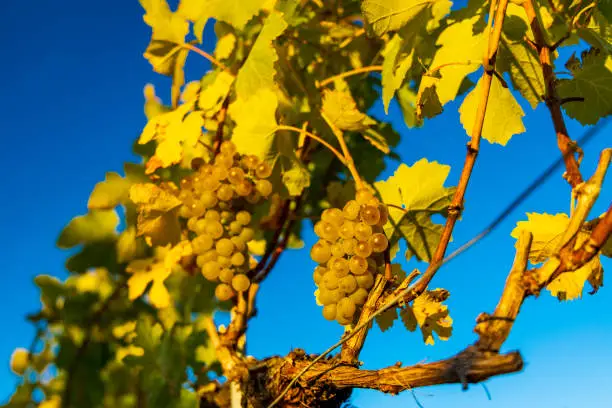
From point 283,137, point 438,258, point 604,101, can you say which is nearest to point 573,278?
point 438,258

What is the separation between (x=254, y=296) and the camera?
71.5 inches

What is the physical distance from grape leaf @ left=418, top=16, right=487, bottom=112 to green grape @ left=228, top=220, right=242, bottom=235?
619mm

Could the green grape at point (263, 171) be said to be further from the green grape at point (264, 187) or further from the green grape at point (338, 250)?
the green grape at point (338, 250)

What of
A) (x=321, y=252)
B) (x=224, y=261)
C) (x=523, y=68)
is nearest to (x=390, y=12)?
(x=523, y=68)

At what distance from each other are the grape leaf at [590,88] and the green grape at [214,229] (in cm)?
88

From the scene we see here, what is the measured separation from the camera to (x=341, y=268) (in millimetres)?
1252

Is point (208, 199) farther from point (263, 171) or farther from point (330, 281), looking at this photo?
point (330, 281)

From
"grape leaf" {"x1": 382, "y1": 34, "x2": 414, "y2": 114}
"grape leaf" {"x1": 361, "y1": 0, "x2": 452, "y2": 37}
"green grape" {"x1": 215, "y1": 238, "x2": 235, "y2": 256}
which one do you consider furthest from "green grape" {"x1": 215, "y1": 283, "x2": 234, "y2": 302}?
"grape leaf" {"x1": 361, "y1": 0, "x2": 452, "y2": 37}

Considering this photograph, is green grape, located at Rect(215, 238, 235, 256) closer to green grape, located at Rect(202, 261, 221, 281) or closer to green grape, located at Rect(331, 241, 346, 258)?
green grape, located at Rect(202, 261, 221, 281)

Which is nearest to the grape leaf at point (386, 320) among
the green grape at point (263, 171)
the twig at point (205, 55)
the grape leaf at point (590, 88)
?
the green grape at point (263, 171)

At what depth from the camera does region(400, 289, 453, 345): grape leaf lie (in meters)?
1.28

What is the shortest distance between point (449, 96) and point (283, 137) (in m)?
0.48

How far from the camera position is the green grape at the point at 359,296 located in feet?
4.11

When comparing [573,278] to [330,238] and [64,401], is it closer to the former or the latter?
[330,238]
